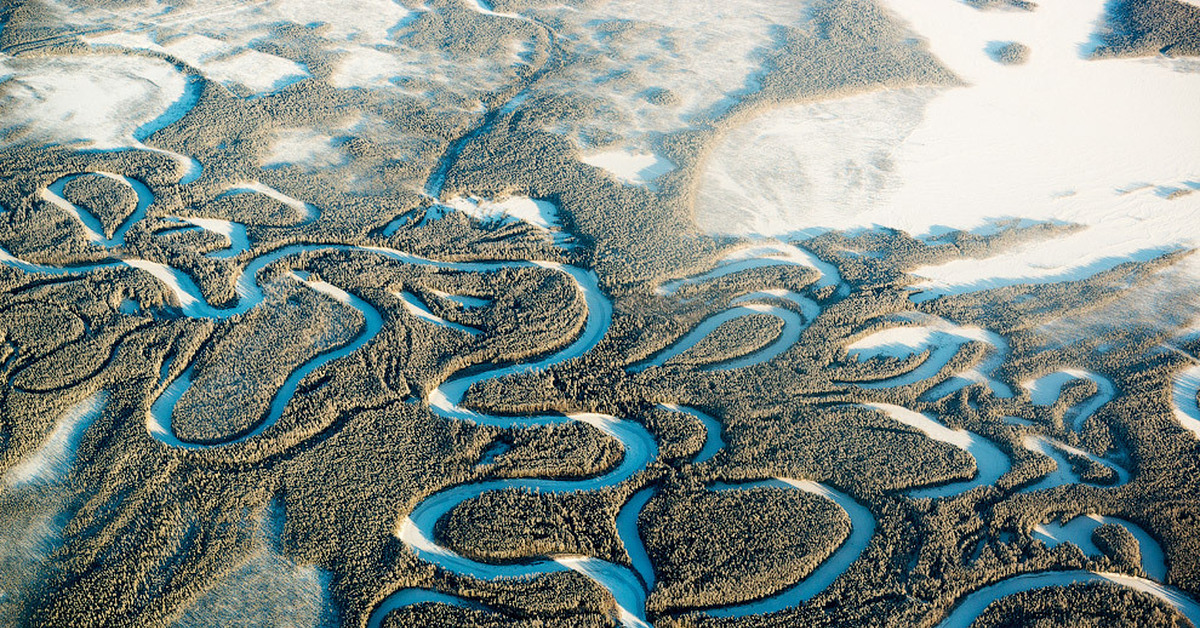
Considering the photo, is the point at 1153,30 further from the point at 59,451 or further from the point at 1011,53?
the point at 59,451

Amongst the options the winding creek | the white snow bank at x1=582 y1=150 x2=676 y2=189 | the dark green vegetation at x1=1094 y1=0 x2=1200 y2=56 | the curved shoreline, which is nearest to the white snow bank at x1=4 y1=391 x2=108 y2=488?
the winding creek

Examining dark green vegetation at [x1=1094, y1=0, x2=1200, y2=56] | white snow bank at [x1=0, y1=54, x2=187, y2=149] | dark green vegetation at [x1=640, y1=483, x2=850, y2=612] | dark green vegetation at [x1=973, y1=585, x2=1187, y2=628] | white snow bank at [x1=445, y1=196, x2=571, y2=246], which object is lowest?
dark green vegetation at [x1=973, y1=585, x2=1187, y2=628]

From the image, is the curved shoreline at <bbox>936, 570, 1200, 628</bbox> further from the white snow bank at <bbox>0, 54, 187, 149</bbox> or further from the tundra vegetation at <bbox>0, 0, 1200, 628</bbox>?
the white snow bank at <bbox>0, 54, 187, 149</bbox>

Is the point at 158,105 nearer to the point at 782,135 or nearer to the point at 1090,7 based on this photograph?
the point at 782,135

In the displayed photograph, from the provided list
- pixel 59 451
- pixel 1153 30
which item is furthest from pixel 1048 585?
pixel 1153 30

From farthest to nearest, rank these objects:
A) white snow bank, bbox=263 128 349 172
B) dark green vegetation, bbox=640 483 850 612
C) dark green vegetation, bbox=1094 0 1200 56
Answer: dark green vegetation, bbox=1094 0 1200 56 < white snow bank, bbox=263 128 349 172 < dark green vegetation, bbox=640 483 850 612

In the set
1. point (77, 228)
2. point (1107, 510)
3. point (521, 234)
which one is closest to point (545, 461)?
point (521, 234)
